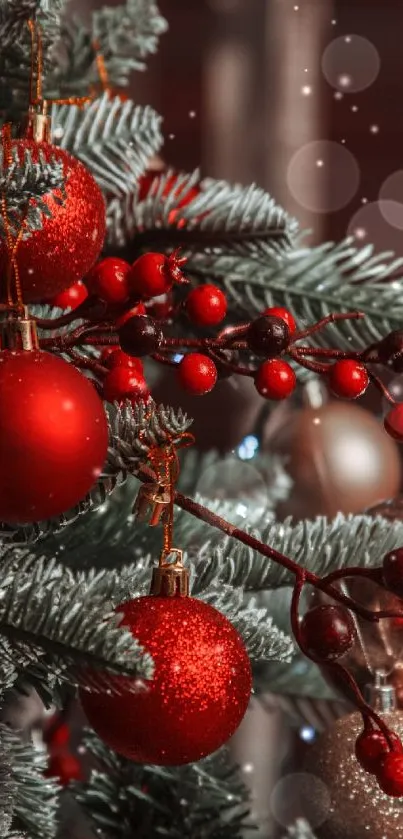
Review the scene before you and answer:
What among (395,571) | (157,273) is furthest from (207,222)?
(395,571)

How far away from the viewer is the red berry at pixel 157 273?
39 centimetres

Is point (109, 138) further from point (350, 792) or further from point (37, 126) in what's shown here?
point (350, 792)

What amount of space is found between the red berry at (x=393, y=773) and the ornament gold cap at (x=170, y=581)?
10 cm

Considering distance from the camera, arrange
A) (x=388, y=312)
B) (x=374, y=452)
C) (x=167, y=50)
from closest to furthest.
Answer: (x=388, y=312), (x=374, y=452), (x=167, y=50)

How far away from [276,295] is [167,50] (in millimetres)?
901

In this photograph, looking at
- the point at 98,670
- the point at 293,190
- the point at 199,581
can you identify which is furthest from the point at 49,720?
the point at 293,190

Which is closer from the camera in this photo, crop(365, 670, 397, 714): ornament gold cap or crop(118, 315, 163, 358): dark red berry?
crop(118, 315, 163, 358): dark red berry

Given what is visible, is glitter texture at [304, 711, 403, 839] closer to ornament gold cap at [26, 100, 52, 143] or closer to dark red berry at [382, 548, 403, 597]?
dark red berry at [382, 548, 403, 597]

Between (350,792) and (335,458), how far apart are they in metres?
0.28

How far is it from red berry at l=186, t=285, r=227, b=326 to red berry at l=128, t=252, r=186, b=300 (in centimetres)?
2

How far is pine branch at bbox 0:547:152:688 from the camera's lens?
32 centimetres

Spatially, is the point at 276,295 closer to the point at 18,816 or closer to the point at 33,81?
the point at 33,81

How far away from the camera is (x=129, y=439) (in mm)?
363

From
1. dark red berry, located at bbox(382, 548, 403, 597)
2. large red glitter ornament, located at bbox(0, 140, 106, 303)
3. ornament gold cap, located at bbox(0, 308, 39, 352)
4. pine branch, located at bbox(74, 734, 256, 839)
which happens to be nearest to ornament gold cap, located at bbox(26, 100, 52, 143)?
large red glitter ornament, located at bbox(0, 140, 106, 303)
